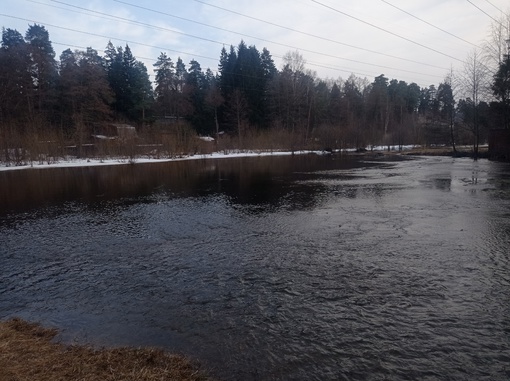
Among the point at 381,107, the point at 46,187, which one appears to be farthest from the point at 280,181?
the point at 381,107

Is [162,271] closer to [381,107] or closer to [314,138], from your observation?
[314,138]

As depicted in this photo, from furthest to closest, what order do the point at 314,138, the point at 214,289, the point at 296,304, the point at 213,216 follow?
the point at 314,138 → the point at 213,216 → the point at 214,289 → the point at 296,304

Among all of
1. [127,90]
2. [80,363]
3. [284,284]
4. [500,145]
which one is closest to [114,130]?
[127,90]

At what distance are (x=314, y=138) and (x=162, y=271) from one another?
250 ft

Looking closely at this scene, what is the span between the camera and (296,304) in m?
7.43

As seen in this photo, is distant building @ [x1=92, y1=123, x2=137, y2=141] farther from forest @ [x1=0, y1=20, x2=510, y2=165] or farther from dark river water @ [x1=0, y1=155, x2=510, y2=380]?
dark river water @ [x1=0, y1=155, x2=510, y2=380]

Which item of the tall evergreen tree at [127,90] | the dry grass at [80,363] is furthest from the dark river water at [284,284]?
the tall evergreen tree at [127,90]

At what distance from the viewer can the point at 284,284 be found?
8461 mm

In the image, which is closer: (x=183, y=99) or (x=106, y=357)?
(x=106, y=357)

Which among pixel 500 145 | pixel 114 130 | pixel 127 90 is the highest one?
pixel 127 90

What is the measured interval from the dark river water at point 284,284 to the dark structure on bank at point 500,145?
109 ft

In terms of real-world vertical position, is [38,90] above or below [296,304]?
above

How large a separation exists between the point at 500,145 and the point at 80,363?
52619mm

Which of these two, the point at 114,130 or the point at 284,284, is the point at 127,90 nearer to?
the point at 114,130
